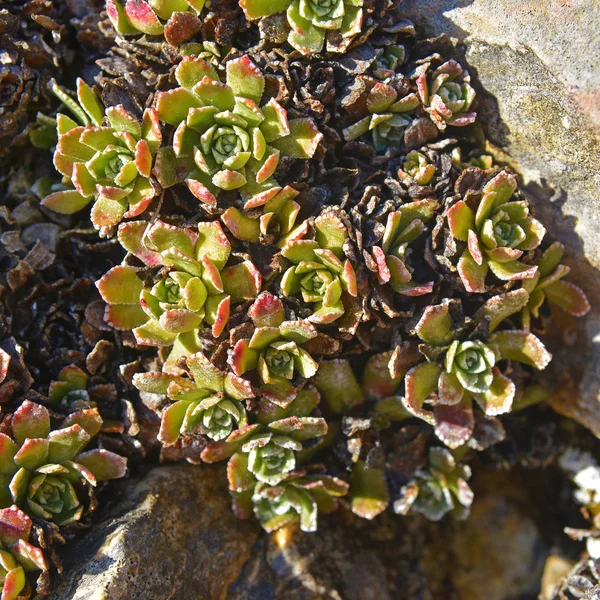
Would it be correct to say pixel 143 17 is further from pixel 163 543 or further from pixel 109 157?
pixel 163 543

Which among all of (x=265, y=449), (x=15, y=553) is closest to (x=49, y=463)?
(x=15, y=553)

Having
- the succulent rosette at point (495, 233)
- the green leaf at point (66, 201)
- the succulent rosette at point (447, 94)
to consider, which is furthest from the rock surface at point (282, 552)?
the succulent rosette at point (447, 94)

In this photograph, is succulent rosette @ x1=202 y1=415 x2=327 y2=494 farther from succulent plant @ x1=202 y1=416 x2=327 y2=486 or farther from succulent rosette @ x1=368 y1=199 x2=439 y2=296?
succulent rosette @ x1=368 y1=199 x2=439 y2=296

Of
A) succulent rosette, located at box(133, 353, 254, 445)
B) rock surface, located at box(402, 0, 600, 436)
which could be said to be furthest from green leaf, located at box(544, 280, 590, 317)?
succulent rosette, located at box(133, 353, 254, 445)

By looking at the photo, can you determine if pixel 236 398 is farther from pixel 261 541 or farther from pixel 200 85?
pixel 200 85

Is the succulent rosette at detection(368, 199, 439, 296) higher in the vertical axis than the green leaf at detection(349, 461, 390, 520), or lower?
higher

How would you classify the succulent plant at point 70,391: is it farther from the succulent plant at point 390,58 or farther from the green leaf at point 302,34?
the succulent plant at point 390,58

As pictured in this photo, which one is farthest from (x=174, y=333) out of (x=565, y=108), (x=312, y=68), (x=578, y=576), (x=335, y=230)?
(x=578, y=576)
